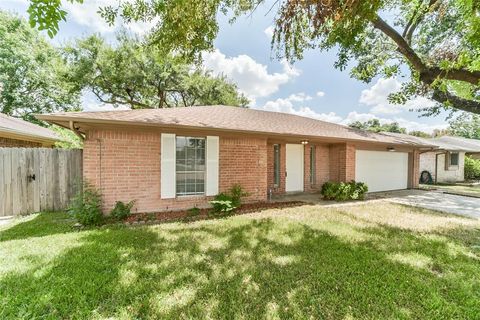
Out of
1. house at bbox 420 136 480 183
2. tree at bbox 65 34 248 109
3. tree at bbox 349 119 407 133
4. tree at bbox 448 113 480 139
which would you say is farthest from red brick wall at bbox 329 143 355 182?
tree at bbox 448 113 480 139

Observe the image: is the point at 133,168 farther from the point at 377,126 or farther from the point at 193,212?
the point at 377,126

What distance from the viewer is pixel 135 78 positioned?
17.4m

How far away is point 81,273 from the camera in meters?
3.36

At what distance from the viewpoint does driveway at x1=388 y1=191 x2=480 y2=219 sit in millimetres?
7724

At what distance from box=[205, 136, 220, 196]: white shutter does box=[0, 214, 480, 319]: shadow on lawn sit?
2586 millimetres

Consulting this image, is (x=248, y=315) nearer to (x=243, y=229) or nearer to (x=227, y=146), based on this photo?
(x=243, y=229)

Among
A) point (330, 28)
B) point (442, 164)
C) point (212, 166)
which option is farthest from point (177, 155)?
Result: point (442, 164)

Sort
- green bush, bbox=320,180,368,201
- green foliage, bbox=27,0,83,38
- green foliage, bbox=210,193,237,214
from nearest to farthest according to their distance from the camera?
green foliage, bbox=27,0,83,38 < green foliage, bbox=210,193,237,214 < green bush, bbox=320,180,368,201

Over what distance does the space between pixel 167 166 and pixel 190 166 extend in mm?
744

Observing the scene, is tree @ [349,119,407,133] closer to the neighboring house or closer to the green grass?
the green grass

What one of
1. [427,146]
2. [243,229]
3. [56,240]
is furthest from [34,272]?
[427,146]

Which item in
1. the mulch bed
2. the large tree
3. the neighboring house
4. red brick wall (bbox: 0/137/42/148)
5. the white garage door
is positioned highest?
the large tree

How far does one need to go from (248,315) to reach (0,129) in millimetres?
9964

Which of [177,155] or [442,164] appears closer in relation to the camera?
[177,155]
